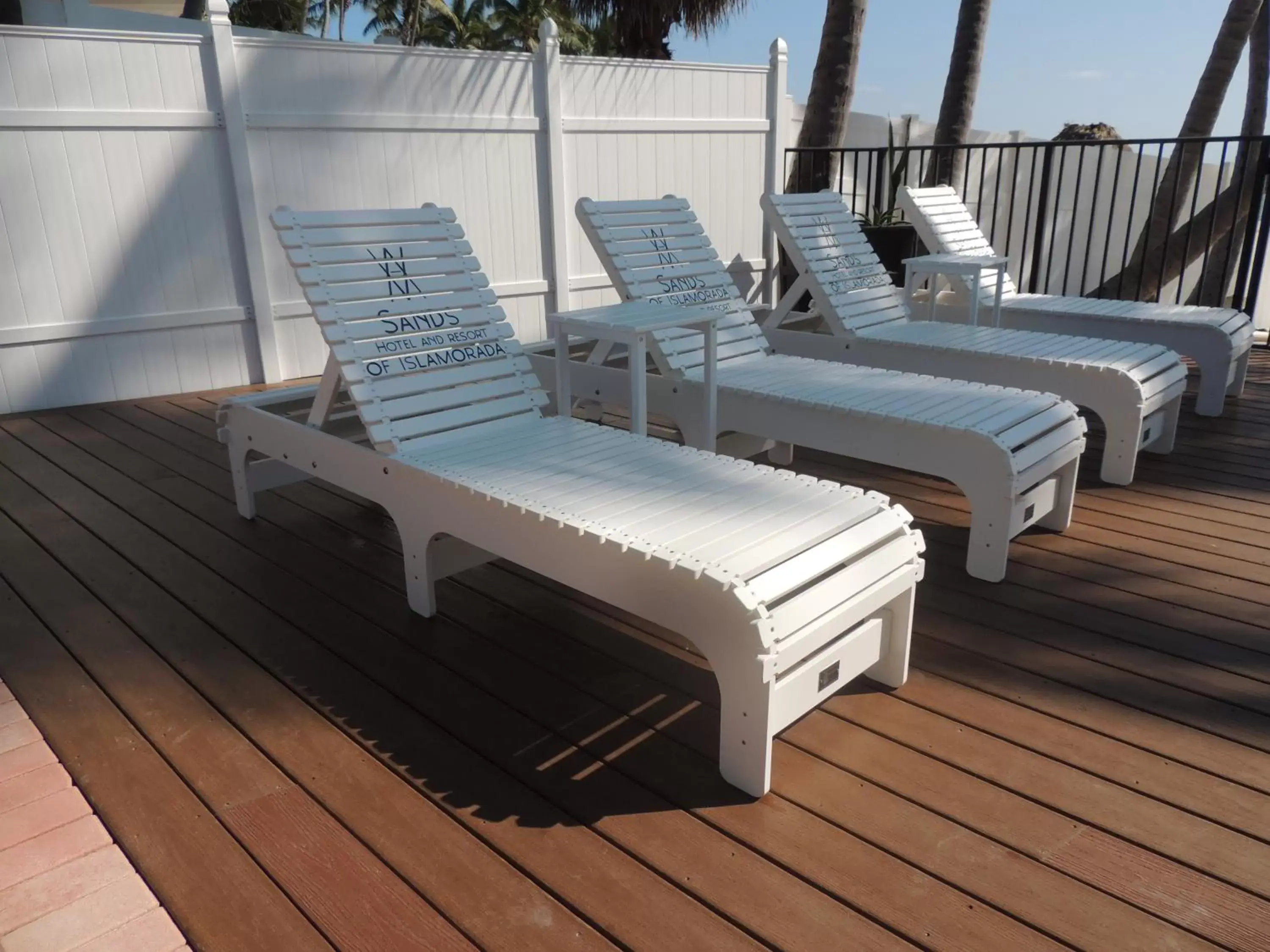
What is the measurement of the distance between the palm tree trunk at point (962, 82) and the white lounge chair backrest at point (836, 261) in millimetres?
3040

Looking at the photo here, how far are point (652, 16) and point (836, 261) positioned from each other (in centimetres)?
668

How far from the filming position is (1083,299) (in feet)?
18.6

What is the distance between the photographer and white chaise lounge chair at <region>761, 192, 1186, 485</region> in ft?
12.9

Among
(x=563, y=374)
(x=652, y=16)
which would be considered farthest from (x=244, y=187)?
(x=652, y=16)

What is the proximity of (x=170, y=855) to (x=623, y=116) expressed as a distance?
6.15 m

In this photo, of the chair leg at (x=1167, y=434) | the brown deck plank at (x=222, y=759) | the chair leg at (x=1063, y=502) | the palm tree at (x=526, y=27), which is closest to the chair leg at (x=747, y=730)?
the brown deck plank at (x=222, y=759)

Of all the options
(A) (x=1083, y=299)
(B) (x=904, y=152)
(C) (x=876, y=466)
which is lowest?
(C) (x=876, y=466)

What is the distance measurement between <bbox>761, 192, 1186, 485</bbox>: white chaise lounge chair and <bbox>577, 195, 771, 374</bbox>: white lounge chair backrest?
0.47m

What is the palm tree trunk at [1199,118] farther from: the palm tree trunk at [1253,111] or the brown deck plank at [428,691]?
the brown deck plank at [428,691]

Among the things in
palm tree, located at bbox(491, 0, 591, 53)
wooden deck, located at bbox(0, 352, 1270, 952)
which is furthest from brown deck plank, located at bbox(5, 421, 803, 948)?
palm tree, located at bbox(491, 0, 591, 53)

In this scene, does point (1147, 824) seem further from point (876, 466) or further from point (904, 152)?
point (904, 152)

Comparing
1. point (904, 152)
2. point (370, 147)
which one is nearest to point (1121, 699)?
point (370, 147)

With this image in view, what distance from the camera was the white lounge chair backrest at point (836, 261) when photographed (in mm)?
4891

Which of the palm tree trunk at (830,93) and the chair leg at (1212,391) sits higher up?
the palm tree trunk at (830,93)
